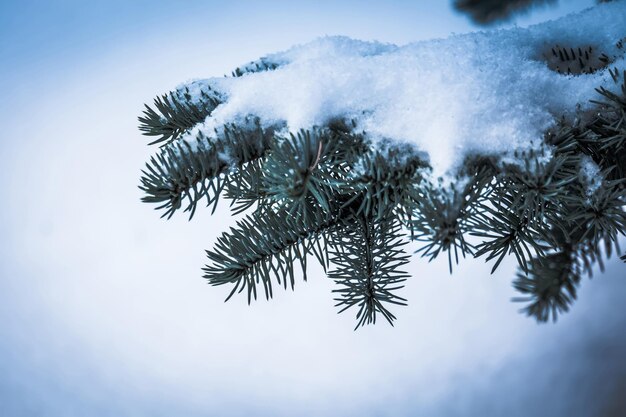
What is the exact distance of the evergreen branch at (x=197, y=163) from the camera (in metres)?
0.26

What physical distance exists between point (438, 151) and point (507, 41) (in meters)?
0.13

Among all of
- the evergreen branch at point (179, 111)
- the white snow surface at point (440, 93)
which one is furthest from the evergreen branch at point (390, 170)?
the evergreen branch at point (179, 111)

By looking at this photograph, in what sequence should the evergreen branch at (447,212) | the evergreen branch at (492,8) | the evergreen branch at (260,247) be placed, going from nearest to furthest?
1. the evergreen branch at (447,212)
2. the evergreen branch at (260,247)
3. the evergreen branch at (492,8)

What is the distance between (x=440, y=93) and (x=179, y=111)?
0.54 ft

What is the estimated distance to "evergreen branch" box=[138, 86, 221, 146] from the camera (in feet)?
1.05

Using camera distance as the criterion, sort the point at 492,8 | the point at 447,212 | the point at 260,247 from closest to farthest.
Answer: the point at 447,212 < the point at 260,247 < the point at 492,8

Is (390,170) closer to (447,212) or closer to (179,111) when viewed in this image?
(447,212)

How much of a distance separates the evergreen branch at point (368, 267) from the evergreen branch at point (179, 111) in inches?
4.8

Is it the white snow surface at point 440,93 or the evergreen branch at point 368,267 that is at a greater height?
the white snow surface at point 440,93

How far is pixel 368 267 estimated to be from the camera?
0.33 meters

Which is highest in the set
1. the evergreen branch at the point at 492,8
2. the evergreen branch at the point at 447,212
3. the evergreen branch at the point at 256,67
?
the evergreen branch at the point at 492,8

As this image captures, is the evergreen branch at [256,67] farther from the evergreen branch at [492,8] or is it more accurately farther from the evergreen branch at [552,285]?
the evergreen branch at [552,285]

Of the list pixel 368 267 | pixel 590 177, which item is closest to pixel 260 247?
pixel 368 267

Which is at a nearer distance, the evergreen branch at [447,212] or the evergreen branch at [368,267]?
the evergreen branch at [447,212]
